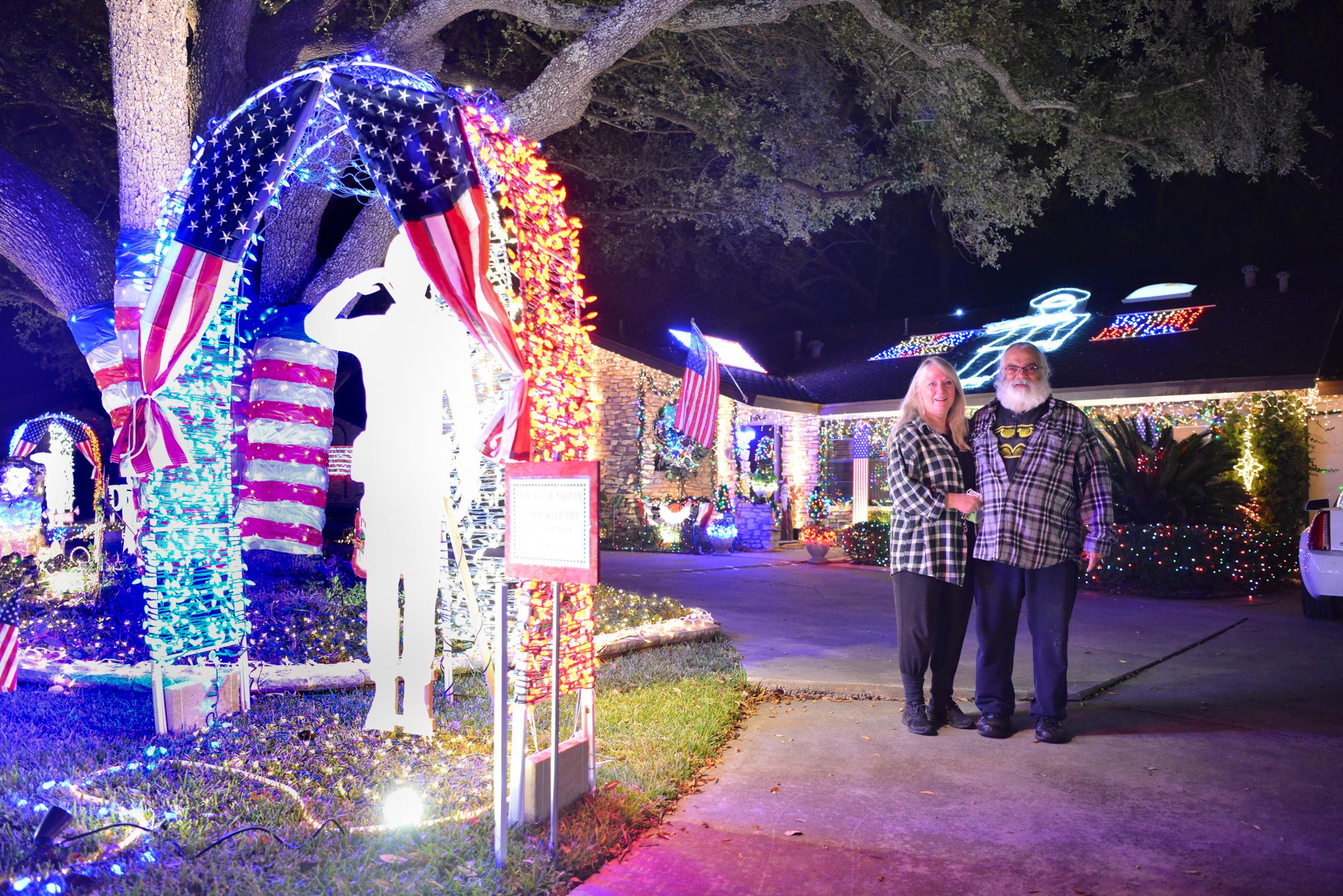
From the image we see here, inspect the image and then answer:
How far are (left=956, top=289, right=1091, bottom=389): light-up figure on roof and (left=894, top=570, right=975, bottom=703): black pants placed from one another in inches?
411

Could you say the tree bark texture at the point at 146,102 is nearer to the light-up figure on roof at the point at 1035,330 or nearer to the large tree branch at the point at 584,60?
the large tree branch at the point at 584,60

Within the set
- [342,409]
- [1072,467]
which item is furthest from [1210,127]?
[342,409]

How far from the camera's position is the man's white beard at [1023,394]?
4816mm

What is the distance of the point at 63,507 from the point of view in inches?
570

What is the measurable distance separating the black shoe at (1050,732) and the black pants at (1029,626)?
3 cm

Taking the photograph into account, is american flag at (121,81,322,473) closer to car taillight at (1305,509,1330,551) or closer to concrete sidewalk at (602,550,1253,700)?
concrete sidewalk at (602,550,1253,700)

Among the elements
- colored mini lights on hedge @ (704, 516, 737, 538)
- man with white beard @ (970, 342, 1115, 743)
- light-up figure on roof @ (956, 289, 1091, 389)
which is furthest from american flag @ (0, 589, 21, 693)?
light-up figure on roof @ (956, 289, 1091, 389)

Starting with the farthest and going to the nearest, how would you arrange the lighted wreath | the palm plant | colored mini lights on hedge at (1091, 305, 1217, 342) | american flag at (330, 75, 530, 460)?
the lighted wreath < colored mini lights on hedge at (1091, 305, 1217, 342) < the palm plant < american flag at (330, 75, 530, 460)

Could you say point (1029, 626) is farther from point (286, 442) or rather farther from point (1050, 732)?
point (286, 442)

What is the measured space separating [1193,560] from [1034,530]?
7.28 metres

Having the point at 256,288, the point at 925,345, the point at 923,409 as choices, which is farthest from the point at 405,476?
the point at 925,345

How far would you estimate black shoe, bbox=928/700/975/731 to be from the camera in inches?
197

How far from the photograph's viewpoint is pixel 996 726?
4812 mm

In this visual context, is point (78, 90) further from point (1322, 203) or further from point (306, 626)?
point (1322, 203)
